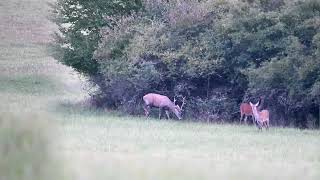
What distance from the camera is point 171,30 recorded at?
94.4 ft

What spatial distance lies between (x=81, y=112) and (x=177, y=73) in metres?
4.07

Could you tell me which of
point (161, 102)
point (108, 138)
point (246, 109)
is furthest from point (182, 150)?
point (161, 102)

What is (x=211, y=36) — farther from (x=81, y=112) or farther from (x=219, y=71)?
(x=81, y=112)

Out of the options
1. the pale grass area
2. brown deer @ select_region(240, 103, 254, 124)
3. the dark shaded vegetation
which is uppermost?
the dark shaded vegetation

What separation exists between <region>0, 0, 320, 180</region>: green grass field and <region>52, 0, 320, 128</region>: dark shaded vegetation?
5.74 feet

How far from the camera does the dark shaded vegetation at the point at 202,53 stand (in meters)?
25.1

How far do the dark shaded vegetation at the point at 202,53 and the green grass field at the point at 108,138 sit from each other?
1.75m

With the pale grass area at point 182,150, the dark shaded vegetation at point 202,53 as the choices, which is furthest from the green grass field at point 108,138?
the dark shaded vegetation at point 202,53

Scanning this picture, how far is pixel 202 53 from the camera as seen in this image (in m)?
27.6

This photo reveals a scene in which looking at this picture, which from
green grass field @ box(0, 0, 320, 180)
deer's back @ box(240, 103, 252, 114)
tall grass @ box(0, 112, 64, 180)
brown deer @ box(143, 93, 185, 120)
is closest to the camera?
tall grass @ box(0, 112, 64, 180)

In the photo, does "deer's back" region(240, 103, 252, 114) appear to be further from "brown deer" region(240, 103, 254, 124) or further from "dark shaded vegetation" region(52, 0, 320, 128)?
"dark shaded vegetation" region(52, 0, 320, 128)

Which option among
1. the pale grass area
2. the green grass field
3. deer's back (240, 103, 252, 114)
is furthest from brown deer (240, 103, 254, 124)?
the green grass field

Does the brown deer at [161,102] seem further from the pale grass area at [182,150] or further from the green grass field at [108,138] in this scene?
the pale grass area at [182,150]

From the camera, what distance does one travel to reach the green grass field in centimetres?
945
